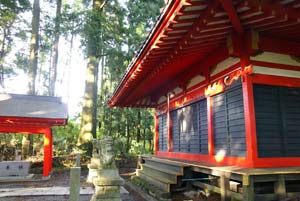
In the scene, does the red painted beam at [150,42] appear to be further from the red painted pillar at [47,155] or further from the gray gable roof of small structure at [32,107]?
the red painted pillar at [47,155]

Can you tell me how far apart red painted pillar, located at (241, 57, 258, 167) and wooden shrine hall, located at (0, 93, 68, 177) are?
7138 millimetres

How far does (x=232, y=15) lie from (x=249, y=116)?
182 cm

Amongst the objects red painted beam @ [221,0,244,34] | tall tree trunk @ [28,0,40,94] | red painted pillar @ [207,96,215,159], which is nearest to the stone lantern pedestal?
red painted pillar @ [207,96,215,159]

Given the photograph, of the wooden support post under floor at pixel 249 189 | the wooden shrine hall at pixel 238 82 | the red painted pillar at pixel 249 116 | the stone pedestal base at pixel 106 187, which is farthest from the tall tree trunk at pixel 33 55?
the wooden support post under floor at pixel 249 189

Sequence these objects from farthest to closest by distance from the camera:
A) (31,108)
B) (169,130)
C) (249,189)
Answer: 1. (31,108)
2. (169,130)
3. (249,189)

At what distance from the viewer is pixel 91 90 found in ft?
43.7

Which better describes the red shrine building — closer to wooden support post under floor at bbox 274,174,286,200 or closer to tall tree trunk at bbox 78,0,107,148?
wooden support post under floor at bbox 274,174,286,200

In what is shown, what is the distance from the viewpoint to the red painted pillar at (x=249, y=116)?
425cm

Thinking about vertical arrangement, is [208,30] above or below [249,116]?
above

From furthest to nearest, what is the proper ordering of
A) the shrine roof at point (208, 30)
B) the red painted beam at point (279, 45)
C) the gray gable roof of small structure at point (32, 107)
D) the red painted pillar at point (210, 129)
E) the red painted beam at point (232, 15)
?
the gray gable roof of small structure at point (32, 107) → the red painted pillar at point (210, 129) → the red painted beam at point (279, 45) → the shrine roof at point (208, 30) → the red painted beam at point (232, 15)

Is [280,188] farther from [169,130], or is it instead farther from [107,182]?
[169,130]

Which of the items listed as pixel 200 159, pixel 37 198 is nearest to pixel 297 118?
pixel 200 159

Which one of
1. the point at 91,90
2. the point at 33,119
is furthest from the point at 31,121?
the point at 91,90

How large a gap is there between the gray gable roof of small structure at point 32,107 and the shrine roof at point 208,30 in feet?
16.0
